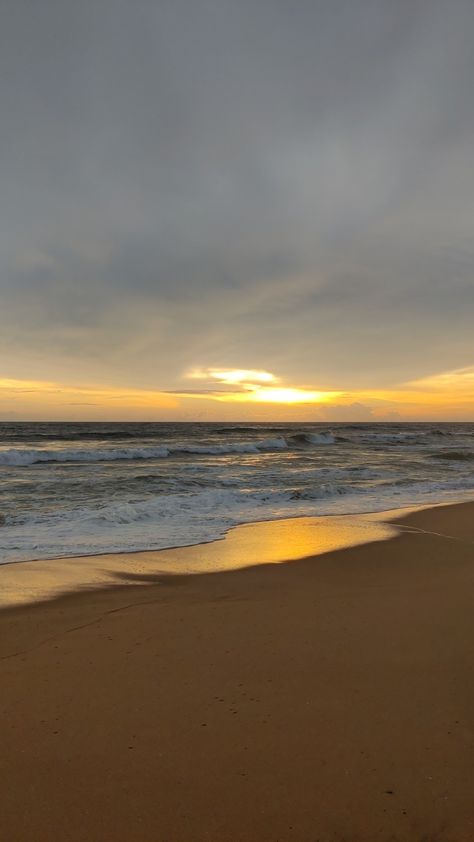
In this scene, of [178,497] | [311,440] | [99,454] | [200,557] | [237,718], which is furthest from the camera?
[311,440]

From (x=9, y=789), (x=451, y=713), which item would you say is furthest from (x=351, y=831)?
(x=9, y=789)

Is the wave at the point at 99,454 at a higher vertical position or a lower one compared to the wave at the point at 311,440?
lower

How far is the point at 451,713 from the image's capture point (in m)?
Result: 3.15

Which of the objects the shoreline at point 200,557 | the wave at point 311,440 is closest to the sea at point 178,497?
the shoreline at point 200,557

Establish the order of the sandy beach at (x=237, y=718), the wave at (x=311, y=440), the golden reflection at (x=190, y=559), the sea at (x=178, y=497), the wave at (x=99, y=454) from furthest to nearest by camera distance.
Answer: the wave at (x=311, y=440)
the wave at (x=99, y=454)
the sea at (x=178, y=497)
the golden reflection at (x=190, y=559)
the sandy beach at (x=237, y=718)

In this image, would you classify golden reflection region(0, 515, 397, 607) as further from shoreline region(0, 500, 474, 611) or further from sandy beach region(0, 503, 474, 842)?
sandy beach region(0, 503, 474, 842)

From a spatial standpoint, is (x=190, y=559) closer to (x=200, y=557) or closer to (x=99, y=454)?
(x=200, y=557)

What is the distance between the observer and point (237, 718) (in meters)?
3.13

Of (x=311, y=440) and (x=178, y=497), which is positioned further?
(x=311, y=440)

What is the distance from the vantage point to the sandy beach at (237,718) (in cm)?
240

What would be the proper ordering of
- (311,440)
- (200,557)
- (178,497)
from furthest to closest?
(311,440) < (178,497) < (200,557)

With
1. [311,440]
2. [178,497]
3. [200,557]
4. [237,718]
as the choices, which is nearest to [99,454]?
[178,497]

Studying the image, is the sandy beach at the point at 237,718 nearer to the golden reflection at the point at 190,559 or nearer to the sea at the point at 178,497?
the golden reflection at the point at 190,559

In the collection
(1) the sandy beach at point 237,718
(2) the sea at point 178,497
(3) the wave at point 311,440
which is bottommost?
(2) the sea at point 178,497
